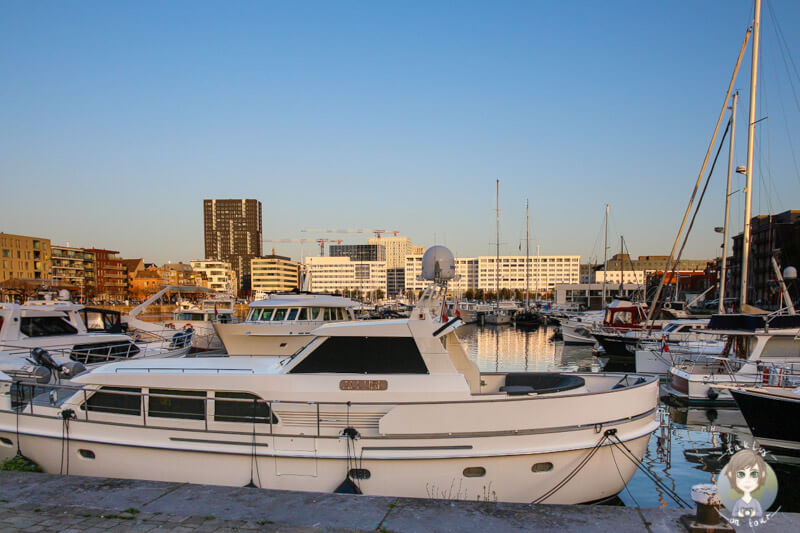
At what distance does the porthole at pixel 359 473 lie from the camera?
7664mm

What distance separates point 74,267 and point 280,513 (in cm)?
12455

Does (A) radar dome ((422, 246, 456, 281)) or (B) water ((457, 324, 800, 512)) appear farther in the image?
(B) water ((457, 324, 800, 512))

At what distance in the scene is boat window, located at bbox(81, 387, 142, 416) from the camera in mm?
8398

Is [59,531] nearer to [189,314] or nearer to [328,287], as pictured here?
[189,314]

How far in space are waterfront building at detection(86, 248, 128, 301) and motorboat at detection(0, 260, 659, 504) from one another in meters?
127

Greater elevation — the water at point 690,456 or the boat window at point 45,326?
the boat window at point 45,326

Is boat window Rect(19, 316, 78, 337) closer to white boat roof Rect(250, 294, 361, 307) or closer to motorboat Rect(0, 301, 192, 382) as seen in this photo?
motorboat Rect(0, 301, 192, 382)

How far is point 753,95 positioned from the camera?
20.7m

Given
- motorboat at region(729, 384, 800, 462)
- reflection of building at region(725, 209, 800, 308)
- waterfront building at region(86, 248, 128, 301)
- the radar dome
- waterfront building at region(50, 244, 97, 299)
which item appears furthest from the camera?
waterfront building at region(86, 248, 128, 301)

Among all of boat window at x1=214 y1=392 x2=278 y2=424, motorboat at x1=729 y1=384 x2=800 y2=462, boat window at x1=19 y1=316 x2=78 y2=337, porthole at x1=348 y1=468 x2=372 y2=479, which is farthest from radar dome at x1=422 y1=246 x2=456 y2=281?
boat window at x1=19 y1=316 x2=78 y2=337

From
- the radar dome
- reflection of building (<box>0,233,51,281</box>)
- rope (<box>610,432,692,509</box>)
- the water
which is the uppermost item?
reflection of building (<box>0,233,51,281</box>)

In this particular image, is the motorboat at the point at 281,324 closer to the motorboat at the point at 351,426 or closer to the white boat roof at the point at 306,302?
the white boat roof at the point at 306,302

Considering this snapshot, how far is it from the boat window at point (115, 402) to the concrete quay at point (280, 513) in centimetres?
295

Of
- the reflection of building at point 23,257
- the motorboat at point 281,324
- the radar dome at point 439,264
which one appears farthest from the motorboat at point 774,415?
the reflection of building at point 23,257
